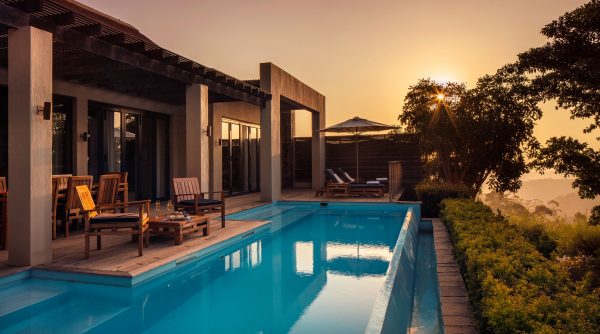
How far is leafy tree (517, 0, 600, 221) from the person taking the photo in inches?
323

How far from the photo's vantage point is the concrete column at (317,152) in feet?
58.3

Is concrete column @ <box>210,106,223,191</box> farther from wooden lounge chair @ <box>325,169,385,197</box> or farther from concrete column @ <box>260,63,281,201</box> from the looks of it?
wooden lounge chair @ <box>325,169,385,197</box>

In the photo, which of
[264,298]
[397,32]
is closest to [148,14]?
[397,32]

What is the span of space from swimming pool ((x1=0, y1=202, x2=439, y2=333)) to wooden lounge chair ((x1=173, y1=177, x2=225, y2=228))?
106cm

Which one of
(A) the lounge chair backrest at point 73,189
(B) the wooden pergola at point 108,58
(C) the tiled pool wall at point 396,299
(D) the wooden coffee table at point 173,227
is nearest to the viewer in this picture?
(C) the tiled pool wall at point 396,299

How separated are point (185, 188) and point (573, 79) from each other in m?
8.14

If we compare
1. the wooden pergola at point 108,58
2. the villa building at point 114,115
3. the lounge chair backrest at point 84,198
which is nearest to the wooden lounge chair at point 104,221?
the lounge chair backrest at point 84,198

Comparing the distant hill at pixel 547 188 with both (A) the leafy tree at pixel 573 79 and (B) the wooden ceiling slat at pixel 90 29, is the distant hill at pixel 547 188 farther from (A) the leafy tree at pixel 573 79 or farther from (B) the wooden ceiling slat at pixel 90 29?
(B) the wooden ceiling slat at pixel 90 29

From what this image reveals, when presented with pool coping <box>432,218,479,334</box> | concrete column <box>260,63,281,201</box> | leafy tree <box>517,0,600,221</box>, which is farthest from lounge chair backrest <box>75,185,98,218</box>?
leafy tree <box>517,0,600,221</box>

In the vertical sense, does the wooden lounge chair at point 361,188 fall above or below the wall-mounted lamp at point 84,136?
below

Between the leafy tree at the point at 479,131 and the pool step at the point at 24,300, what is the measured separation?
528 inches

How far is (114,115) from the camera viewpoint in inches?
426

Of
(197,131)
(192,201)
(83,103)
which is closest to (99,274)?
(192,201)

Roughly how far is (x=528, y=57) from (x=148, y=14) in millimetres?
11000
